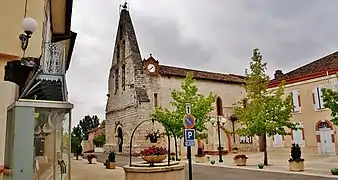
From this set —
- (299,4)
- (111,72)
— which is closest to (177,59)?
(111,72)

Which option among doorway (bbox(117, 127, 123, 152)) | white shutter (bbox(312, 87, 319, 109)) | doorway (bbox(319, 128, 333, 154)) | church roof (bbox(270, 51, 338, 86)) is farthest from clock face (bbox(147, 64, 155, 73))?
doorway (bbox(319, 128, 333, 154))

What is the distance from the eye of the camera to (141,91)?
32.5 metres

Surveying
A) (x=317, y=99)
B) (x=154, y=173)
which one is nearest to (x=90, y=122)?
(x=317, y=99)

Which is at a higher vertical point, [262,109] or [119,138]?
[262,109]

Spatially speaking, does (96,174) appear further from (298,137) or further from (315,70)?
(315,70)

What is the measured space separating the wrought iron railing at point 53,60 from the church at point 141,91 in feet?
77.6

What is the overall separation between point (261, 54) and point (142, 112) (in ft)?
49.9

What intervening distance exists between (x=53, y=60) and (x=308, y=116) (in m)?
23.8

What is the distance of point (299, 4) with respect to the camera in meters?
14.4

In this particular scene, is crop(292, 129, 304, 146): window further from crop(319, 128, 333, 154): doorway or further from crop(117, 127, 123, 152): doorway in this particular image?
crop(117, 127, 123, 152): doorway

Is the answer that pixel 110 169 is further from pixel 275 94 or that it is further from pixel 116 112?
pixel 116 112

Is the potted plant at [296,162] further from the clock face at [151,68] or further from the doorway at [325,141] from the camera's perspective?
the clock face at [151,68]

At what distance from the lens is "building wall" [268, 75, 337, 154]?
83.1 ft

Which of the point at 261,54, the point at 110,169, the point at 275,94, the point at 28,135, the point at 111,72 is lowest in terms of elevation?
the point at 110,169
